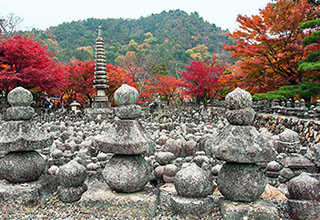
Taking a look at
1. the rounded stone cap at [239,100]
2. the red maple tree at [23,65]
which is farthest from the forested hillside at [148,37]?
the rounded stone cap at [239,100]

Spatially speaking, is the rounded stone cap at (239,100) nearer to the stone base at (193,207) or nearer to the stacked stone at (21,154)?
the stone base at (193,207)

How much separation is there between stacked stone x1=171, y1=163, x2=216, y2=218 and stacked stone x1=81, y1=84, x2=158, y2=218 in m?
0.35

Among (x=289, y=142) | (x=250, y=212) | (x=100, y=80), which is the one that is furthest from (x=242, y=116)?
(x=100, y=80)

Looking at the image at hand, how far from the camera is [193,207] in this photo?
3084mm

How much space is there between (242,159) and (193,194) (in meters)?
0.76

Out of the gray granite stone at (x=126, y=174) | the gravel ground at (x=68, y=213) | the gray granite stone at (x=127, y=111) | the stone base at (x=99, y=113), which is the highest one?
the gray granite stone at (x=127, y=111)

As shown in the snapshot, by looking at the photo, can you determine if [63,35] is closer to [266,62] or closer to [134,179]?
[266,62]

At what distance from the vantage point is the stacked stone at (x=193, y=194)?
3.09m

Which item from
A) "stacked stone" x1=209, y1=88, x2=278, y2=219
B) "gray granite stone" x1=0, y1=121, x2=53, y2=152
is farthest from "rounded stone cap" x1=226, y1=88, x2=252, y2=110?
"gray granite stone" x1=0, y1=121, x2=53, y2=152

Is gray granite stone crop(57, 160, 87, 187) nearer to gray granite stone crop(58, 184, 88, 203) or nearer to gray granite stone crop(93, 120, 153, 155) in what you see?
gray granite stone crop(58, 184, 88, 203)

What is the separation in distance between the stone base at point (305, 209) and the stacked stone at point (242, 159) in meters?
0.29

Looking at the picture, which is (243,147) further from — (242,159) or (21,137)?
(21,137)

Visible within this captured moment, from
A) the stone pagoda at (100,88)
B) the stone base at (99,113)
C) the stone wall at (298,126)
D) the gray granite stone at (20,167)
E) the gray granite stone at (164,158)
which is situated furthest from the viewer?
the stone pagoda at (100,88)

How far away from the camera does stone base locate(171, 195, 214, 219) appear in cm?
308
